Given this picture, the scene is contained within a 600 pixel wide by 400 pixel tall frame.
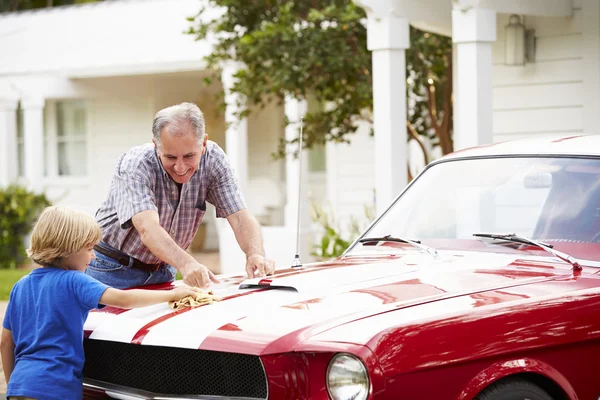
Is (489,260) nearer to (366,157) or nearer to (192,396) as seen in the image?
(192,396)

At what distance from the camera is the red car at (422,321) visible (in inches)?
138

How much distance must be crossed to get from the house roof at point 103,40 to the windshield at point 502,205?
11358 mm

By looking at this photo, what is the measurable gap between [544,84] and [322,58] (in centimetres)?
226

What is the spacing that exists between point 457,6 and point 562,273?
4773 mm

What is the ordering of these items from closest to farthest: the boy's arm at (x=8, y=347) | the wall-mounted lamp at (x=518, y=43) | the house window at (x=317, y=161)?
1. the boy's arm at (x=8, y=347)
2. the wall-mounted lamp at (x=518, y=43)
3. the house window at (x=317, y=161)

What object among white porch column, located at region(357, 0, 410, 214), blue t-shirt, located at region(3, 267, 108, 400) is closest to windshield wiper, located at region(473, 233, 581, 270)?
blue t-shirt, located at region(3, 267, 108, 400)

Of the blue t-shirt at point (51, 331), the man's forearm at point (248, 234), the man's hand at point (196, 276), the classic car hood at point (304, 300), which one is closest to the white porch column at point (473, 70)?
the man's forearm at point (248, 234)

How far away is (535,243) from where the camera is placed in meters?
4.54

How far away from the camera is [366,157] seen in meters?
16.5

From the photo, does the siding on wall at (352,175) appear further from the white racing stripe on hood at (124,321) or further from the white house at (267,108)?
the white racing stripe on hood at (124,321)

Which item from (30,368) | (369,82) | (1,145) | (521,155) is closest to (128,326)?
(30,368)

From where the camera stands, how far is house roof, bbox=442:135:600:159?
484 cm

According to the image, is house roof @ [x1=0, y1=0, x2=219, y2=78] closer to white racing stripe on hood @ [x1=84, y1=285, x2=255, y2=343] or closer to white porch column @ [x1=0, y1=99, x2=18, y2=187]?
white porch column @ [x1=0, y1=99, x2=18, y2=187]

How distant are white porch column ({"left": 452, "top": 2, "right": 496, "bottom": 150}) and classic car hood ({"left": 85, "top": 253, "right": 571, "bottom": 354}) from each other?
413cm
